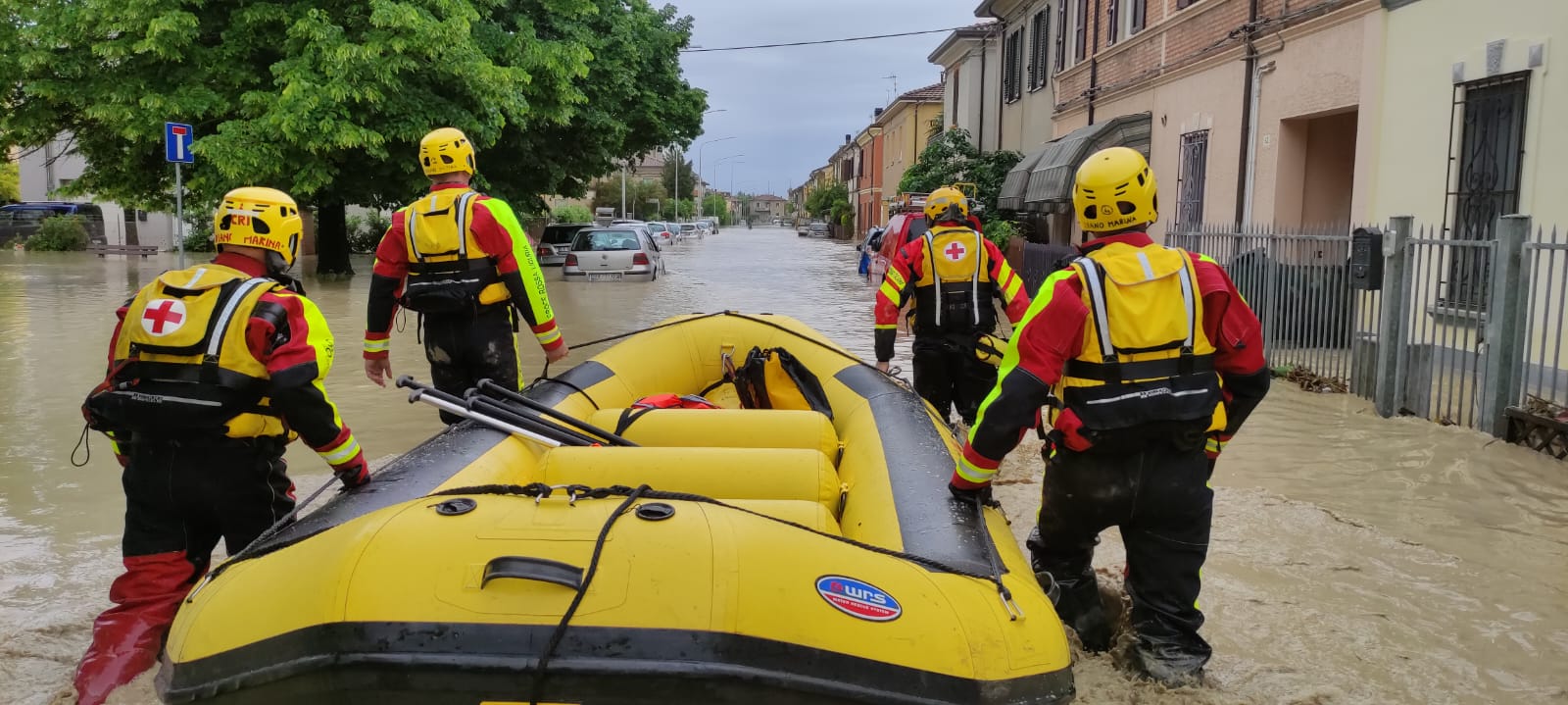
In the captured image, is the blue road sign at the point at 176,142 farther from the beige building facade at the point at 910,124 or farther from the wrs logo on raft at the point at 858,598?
the beige building facade at the point at 910,124

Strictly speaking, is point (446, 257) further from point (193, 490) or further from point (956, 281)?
point (956, 281)

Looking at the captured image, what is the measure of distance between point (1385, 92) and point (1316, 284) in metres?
1.98

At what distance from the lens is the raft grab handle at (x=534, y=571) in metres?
2.68

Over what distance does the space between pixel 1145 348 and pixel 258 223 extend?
2814 millimetres

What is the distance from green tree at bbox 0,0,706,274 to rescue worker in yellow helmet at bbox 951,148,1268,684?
604 inches

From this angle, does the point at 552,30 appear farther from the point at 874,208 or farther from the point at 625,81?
the point at 874,208

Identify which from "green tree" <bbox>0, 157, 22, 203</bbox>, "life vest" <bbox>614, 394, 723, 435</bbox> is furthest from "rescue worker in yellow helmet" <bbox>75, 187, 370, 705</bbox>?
"green tree" <bbox>0, 157, 22, 203</bbox>

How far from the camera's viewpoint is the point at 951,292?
624 centimetres

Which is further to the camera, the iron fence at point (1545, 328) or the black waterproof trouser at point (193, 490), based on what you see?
the iron fence at point (1545, 328)

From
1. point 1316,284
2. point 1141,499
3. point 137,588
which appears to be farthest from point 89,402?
point 1316,284

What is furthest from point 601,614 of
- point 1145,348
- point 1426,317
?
point 1426,317

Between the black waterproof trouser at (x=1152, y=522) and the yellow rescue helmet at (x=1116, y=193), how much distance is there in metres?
0.69

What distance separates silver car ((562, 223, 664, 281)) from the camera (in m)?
22.2

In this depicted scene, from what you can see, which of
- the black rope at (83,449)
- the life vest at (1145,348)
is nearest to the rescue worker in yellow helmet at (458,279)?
the black rope at (83,449)
